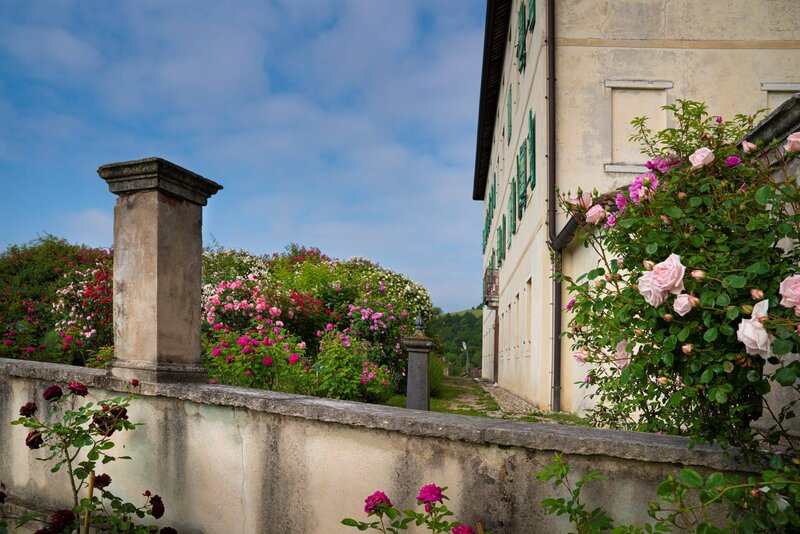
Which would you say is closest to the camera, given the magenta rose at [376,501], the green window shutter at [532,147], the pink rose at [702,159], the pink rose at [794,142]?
the pink rose at [794,142]

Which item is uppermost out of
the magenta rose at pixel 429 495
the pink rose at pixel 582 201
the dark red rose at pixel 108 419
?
the pink rose at pixel 582 201

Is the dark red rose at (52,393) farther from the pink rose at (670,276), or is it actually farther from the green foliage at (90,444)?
the pink rose at (670,276)

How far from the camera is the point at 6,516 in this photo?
156 inches

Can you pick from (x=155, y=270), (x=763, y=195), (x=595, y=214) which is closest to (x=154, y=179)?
(x=155, y=270)

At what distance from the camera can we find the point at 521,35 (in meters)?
13.1

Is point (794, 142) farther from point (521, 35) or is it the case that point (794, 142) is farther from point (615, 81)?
point (521, 35)

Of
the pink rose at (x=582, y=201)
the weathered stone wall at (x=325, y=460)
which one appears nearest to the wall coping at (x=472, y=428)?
the weathered stone wall at (x=325, y=460)

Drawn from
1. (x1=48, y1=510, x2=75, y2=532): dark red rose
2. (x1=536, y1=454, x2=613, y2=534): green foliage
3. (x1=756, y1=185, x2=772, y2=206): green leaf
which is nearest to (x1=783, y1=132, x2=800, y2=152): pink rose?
(x1=756, y1=185, x2=772, y2=206): green leaf

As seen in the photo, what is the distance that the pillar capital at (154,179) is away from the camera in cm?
343

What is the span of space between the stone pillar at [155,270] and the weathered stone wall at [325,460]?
0.75 feet

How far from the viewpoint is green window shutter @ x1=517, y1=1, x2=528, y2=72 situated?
12691mm

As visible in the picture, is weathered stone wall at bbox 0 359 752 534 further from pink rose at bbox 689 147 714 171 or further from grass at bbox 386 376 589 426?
grass at bbox 386 376 589 426

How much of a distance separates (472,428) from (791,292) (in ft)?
4.33

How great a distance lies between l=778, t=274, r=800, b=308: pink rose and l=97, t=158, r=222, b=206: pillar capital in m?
3.09
